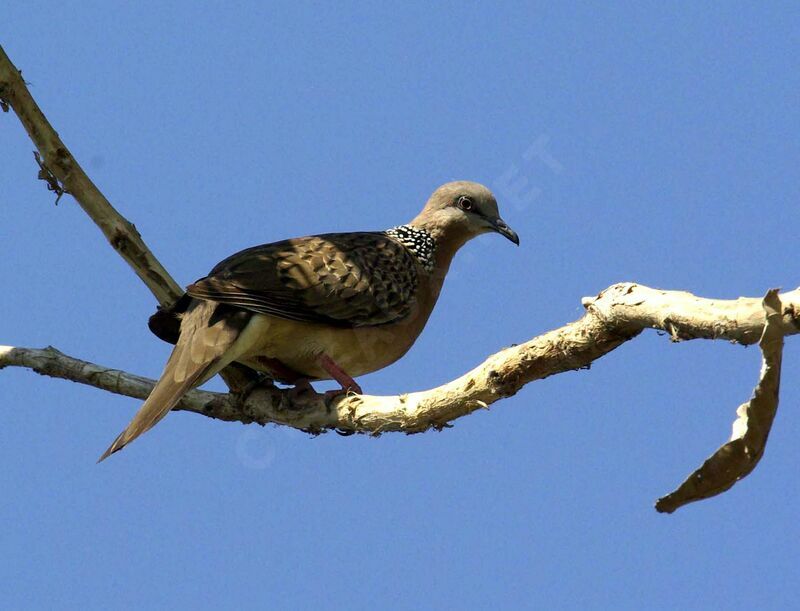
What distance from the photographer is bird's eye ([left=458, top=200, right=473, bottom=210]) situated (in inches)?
267

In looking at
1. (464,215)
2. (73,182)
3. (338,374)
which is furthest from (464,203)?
(73,182)

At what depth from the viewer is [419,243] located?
6.72 metres

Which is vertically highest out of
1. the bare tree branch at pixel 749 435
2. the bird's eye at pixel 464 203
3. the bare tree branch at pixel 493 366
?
the bird's eye at pixel 464 203

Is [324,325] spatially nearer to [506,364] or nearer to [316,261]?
[316,261]

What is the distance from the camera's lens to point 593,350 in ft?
12.6

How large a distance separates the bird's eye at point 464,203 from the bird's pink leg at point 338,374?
1.64 meters

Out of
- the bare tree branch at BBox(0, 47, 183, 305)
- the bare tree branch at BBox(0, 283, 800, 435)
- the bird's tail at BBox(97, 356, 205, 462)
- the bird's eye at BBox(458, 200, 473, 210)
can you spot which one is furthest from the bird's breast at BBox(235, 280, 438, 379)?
the bird's eye at BBox(458, 200, 473, 210)

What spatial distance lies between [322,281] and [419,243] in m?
1.15

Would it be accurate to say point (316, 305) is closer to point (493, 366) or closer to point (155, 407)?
point (155, 407)

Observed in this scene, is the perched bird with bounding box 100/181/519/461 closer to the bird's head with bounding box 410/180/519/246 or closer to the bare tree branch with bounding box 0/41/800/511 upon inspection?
the bird's head with bounding box 410/180/519/246

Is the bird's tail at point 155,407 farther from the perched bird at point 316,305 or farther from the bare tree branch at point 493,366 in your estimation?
the bare tree branch at point 493,366

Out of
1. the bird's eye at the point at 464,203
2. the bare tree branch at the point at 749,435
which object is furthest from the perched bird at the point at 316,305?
the bare tree branch at the point at 749,435

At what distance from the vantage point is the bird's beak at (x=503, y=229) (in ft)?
21.8

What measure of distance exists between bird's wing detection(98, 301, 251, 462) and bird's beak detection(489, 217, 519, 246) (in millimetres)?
2013
